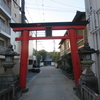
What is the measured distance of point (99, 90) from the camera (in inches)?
195

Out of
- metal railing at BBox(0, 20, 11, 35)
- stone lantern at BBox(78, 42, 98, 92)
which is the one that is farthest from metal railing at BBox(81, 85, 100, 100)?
metal railing at BBox(0, 20, 11, 35)

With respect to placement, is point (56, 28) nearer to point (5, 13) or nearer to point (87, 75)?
point (87, 75)

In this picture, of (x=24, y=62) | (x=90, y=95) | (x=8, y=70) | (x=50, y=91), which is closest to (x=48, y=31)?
(x=24, y=62)

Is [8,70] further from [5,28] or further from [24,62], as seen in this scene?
[5,28]

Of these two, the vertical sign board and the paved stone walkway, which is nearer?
the paved stone walkway

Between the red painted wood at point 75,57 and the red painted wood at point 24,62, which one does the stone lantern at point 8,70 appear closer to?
the red painted wood at point 24,62

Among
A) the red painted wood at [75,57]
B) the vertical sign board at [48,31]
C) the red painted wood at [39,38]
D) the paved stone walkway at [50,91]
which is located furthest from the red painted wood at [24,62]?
the red painted wood at [75,57]

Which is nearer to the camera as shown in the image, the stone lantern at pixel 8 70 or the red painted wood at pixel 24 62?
the stone lantern at pixel 8 70

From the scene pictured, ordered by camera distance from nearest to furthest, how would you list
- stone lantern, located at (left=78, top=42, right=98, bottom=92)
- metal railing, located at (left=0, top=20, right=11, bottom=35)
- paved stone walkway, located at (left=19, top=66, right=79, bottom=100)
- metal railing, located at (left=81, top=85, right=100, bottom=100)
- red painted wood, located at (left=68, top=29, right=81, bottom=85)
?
metal railing, located at (left=81, top=85, right=100, bottom=100) < stone lantern, located at (left=78, top=42, right=98, bottom=92) < paved stone walkway, located at (left=19, top=66, right=79, bottom=100) < red painted wood, located at (left=68, top=29, right=81, bottom=85) < metal railing, located at (left=0, top=20, right=11, bottom=35)

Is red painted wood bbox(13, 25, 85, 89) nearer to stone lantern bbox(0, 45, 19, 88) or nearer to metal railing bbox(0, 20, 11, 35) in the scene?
stone lantern bbox(0, 45, 19, 88)

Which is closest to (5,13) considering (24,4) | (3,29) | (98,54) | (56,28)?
(3,29)

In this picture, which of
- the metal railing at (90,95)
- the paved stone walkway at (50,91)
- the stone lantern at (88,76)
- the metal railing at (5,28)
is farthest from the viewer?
the metal railing at (5,28)

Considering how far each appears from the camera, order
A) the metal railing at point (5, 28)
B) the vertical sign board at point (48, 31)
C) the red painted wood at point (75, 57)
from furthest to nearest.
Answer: the metal railing at point (5, 28) < the vertical sign board at point (48, 31) < the red painted wood at point (75, 57)

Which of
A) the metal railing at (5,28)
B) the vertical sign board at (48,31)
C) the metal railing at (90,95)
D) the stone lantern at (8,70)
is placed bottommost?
the metal railing at (90,95)
